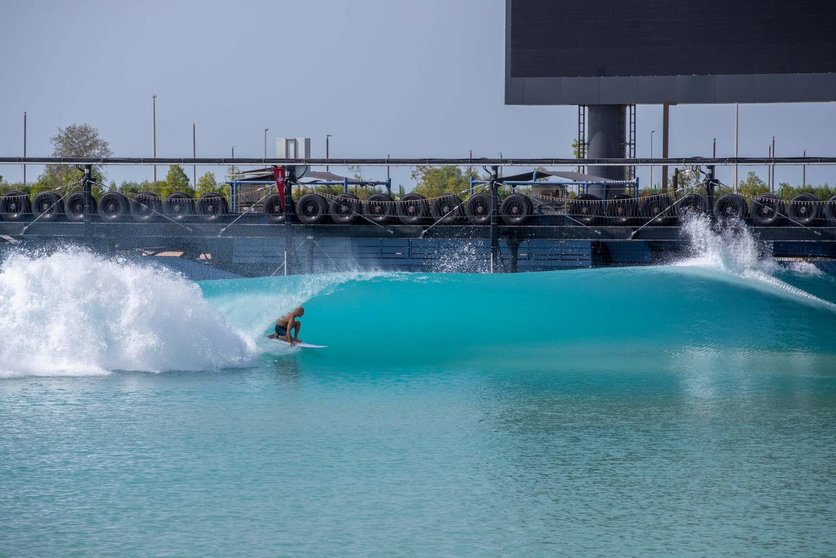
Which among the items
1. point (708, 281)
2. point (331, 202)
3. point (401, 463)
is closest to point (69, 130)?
point (331, 202)

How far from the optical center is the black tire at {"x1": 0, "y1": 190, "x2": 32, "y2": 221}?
34.8m

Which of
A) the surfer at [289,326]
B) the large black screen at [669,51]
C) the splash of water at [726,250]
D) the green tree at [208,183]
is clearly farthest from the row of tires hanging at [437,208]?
the green tree at [208,183]

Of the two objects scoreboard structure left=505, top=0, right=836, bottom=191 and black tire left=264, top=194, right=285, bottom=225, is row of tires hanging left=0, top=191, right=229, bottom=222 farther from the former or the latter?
scoreboard structure left=505, top=0, right=836, bottom=191

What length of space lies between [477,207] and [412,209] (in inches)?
74.1

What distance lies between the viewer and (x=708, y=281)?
2816cm

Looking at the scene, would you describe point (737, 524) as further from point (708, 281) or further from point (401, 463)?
point (708, 281)

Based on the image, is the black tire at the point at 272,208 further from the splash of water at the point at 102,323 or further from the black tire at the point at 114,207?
the splash of water at the point at 102,323

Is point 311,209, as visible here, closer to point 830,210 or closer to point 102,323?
point 102,323

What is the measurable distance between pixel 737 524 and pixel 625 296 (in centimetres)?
1697

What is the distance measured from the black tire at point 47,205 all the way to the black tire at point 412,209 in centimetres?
972

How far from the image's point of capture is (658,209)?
103 ft

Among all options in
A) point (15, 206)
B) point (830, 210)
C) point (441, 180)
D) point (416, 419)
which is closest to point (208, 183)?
point (441, 180)

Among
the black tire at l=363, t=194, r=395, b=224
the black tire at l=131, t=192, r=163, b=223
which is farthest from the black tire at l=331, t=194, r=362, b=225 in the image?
the black tire at l=131, t=192, r=163, b=223

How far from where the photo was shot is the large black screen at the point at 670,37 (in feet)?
114
